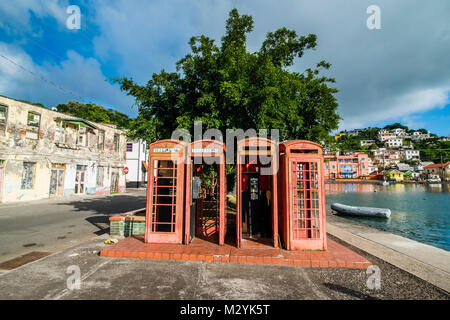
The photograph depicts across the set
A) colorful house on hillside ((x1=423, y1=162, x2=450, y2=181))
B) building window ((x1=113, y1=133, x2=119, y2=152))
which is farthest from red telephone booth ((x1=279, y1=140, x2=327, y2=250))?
colorful house on hillside ((x1=423, y1=162, x2=450, y2=181))

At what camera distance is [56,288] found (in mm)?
3854

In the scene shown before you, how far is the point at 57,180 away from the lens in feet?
61.7

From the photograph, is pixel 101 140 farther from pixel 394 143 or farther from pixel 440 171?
pixel 394 143

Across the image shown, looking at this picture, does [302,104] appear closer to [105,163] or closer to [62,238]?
[62,238]

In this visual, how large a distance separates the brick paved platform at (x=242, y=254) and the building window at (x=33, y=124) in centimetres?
1673

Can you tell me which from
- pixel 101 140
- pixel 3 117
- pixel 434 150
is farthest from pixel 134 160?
pixel 434 150

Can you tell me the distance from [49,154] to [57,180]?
236 cm

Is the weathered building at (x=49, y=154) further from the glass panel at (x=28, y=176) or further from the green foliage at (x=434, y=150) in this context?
the green foliage at (x=434, y=150)

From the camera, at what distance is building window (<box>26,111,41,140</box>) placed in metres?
16.7

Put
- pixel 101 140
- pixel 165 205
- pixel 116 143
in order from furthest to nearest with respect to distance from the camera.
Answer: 1. pixel 116 143
2. pixel 101 140
3. pixel 165 205
